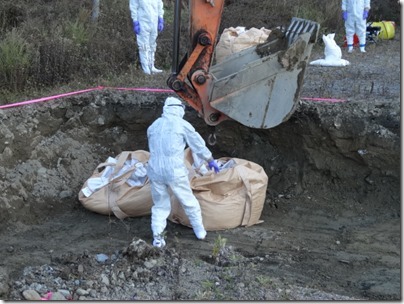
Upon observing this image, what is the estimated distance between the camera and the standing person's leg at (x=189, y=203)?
6969 millimetres

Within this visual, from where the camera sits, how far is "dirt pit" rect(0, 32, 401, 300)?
19.5 feet

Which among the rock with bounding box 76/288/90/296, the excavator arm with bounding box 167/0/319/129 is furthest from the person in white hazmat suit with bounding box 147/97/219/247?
the rock with bounding box 76/288/90/296

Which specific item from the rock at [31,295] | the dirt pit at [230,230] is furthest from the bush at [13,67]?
the rock at [31,295]

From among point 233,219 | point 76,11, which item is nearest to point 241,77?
point 233,219

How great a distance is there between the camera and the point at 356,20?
14.3 m

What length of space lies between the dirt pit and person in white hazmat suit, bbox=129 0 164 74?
153cm

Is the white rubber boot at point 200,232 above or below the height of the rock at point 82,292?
below

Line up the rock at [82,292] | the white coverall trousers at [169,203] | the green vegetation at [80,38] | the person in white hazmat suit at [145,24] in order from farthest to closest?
the person in white hazmat suit at [145,24]
the green vegetation at [80,38]
the white coverall trousers at [169,203]
the rock at [82,292]

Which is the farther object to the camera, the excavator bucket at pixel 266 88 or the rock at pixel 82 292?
the excavator bucket at pixel 266 88

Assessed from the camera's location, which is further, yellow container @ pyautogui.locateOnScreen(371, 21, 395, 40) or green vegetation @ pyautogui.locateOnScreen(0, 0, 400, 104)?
yellow container @ pyautogui.locateOnScreen(371, 21, 395, 40)

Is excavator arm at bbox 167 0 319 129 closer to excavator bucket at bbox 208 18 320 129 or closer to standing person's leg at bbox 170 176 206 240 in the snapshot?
excavator bucket at bbox 208 18 320 129

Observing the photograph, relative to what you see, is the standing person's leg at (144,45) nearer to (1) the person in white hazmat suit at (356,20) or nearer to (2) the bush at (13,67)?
(2) the bush at (13,67)

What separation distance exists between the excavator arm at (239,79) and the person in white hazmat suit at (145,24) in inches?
169

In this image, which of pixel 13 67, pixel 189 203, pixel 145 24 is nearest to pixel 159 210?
pixel 189 203
